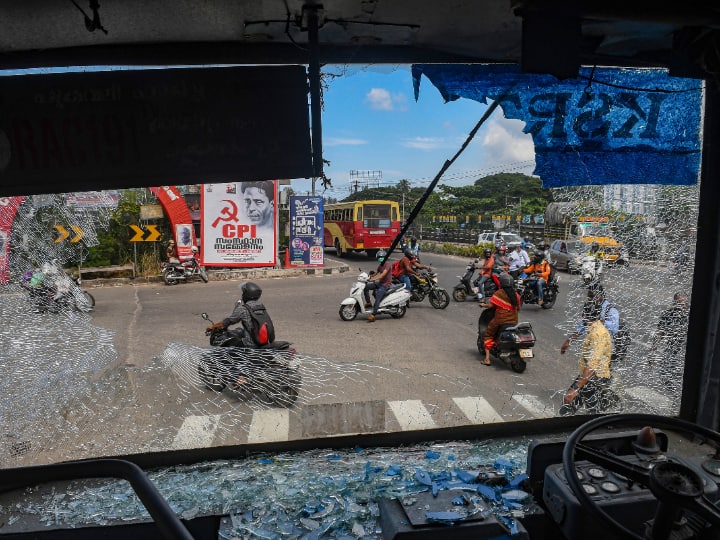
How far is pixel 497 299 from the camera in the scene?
226 inches

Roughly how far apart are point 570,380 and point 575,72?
7.08ft

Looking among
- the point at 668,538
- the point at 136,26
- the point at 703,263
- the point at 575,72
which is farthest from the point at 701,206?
the point at 136,26

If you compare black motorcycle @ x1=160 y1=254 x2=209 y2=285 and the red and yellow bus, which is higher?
the red and yellow bus

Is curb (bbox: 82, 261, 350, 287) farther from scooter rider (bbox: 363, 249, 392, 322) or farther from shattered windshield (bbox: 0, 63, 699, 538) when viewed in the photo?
scooter rider (bbox: 363, 249, 392, 322)

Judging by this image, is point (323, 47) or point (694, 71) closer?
point (694, 71)

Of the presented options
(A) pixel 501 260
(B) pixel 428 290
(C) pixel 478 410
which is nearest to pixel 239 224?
(C) pixel 478 410

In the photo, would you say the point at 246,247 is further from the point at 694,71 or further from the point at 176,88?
the point at 694,71

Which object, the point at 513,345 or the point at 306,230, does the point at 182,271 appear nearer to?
the point at 306,230

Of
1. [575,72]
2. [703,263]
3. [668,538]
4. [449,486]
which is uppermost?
[575,72]

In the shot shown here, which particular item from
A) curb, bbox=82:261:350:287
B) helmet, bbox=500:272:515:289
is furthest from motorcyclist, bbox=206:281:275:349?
helmet, bbox=500:272:515:289

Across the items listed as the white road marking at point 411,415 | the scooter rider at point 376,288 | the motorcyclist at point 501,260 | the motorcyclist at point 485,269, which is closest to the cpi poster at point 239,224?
the white road marking at point 411,415

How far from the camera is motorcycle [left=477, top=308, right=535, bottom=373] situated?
4.54 meters

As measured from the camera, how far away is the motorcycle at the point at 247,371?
2.83 m

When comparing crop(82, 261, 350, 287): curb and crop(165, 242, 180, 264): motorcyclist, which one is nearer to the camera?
crop(82, 261, 350, 287): curb
